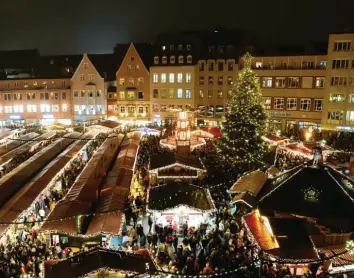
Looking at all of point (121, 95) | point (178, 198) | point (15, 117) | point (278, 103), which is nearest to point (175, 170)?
point (178, 198)

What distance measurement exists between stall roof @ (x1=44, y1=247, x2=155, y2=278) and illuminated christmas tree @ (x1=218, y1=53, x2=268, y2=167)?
1874 centimetres

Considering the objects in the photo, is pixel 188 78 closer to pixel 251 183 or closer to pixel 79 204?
pixel 251 183

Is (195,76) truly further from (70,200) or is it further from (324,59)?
(70,200)

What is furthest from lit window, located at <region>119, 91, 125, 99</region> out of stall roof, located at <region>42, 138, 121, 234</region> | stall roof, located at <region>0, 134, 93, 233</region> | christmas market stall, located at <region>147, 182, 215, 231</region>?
christmas market stall, located at <region>147, 182, 215, 231</region>

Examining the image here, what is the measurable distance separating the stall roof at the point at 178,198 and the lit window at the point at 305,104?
29996 millimetres

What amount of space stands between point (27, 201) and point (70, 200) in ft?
6.82

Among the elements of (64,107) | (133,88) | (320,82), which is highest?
(320,82)

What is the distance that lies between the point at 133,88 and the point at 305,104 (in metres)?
22.7

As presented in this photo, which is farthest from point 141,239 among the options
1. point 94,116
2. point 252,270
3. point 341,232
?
point 94,116

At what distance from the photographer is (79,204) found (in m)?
20.9

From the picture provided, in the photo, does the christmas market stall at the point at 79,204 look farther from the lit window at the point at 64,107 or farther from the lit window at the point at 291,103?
the lit window at the point at 64,107

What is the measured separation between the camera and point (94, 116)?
59344mm

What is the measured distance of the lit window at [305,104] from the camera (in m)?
49.9

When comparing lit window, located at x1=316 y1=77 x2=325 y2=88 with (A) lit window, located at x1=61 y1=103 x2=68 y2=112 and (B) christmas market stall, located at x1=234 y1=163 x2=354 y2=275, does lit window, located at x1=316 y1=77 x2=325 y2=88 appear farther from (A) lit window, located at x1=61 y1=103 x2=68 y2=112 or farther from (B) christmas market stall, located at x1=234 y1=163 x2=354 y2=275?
(A) lit window, located at x1=61 y1=103 x2=68 y2=112
